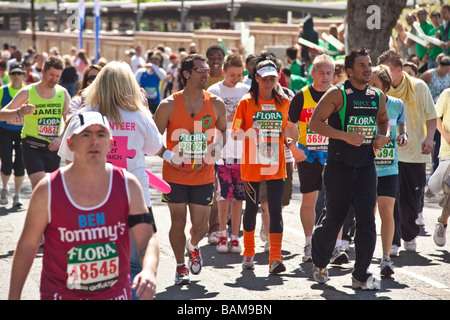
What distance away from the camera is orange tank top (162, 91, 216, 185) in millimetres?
7188

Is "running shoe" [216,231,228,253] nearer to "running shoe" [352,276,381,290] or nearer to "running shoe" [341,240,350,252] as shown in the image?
"running shoe" [341,240,350,252]

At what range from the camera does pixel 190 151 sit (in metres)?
7.23

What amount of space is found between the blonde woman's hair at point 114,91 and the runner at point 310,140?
8.84 feet

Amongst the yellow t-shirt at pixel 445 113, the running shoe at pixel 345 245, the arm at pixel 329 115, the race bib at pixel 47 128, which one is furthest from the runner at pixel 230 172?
the yellow t-shirt at pixel 445 113

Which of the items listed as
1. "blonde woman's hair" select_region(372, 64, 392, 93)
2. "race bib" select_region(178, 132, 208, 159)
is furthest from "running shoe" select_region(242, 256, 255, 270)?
"blonde woman's hair" select_region(372, 64, 392, 93)

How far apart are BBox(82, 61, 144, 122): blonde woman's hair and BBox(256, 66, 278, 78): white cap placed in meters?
2.18

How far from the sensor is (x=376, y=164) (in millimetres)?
7656

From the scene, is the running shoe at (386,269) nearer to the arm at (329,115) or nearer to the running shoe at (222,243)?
the arm at (329,115)

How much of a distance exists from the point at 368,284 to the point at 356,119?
1452 mm

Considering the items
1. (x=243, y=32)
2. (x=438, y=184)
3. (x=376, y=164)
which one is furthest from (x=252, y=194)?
(x=243, y=32)

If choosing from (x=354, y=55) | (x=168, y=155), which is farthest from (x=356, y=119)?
(x=168, y=155)

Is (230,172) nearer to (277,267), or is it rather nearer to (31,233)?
(277,267)

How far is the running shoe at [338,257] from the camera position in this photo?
7996 mm

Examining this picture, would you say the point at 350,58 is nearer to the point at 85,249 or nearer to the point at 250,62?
the point at 250,62
